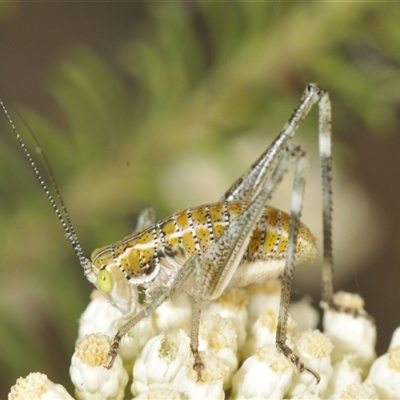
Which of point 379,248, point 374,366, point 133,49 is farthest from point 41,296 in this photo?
point 379,248

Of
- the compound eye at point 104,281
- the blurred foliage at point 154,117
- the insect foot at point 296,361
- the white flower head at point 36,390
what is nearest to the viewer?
the white flower head at point 36,390

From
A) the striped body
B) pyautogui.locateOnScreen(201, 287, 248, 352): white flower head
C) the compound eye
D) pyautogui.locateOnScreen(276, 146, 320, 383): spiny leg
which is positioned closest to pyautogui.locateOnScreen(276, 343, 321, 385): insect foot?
pyautogui.locateOnScreen(276, 146, 320, 383): spiny leg

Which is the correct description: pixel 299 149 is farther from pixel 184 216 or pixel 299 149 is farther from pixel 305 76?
pixel 305 76

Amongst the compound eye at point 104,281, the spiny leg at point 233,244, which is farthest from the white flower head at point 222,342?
the compound eye at point 104,281

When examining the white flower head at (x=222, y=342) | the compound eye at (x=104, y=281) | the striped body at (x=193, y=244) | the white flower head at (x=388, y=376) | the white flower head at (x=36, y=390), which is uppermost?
the striped body at (x=193, y=244)

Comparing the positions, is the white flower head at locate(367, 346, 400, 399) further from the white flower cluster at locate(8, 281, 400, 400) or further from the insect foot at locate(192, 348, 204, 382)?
the insect foot at locate(192, 348, 204, 382)

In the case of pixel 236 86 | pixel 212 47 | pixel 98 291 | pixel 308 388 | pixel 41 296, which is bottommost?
pixel 308 388

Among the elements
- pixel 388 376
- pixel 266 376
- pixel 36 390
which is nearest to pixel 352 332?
pixel 388 376

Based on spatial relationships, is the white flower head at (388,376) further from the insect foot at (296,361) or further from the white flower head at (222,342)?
the white flower head at (222,342)
